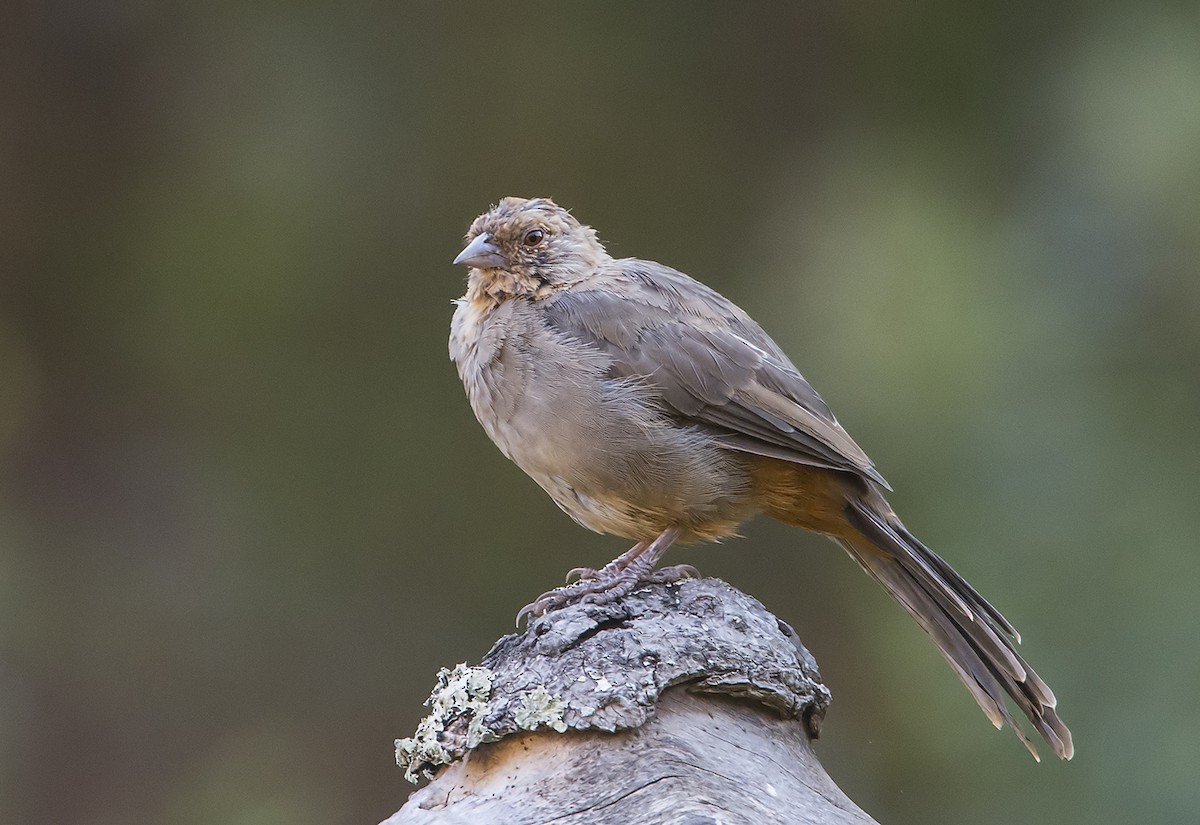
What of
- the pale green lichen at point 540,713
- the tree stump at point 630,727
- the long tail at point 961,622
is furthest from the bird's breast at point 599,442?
the pale green lichen at point 540,713

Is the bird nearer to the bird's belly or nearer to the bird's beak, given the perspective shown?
the bird's belly

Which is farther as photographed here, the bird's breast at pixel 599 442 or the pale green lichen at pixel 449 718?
the bird's breast at pixel 599 442

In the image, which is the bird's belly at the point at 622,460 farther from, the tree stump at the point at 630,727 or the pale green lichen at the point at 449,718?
the pale green lichen at the point at 449,718

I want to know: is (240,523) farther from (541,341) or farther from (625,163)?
(541,341)

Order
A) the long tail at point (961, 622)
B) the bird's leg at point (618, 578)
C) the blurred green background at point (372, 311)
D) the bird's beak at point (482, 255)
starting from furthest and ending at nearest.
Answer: the blurred green background at point (372, 311) < the bird's beak at point (482, 255) < the long tail at point (961, 622) < the bird's leg at point (618, 578)

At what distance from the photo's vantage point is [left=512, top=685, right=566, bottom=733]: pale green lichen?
2896 millimetres

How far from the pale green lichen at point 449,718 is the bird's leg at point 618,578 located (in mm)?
Result: 386

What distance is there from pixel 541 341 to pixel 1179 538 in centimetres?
284

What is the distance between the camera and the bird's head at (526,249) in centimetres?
445

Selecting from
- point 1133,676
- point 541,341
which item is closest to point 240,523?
point 541,341

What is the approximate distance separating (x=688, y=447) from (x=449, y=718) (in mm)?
1292

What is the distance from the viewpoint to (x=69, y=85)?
6.92m

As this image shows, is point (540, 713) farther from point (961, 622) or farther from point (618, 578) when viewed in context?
point (961, 622)

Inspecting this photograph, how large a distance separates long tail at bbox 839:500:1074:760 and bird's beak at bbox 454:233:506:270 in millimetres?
1320
